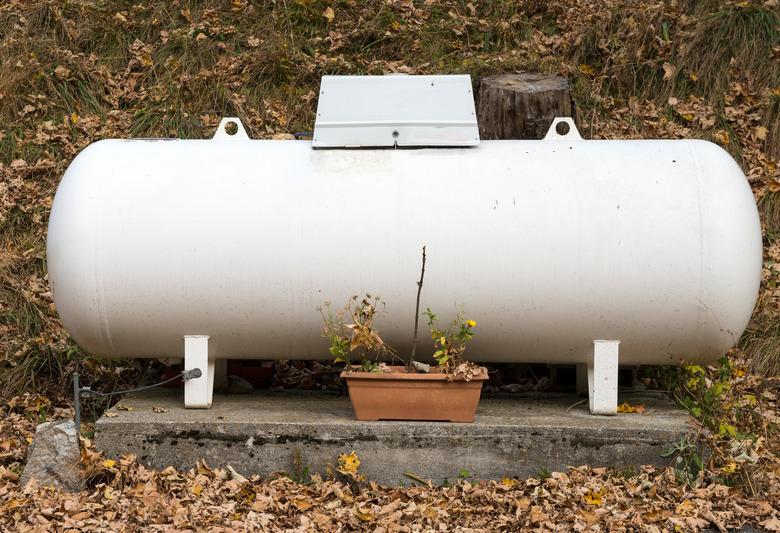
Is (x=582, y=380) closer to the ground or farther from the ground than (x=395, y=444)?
farther from the ground

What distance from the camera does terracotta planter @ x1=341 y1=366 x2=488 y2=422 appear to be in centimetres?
461

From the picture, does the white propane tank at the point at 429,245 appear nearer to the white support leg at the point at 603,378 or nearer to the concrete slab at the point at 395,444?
the white support leg at the point at 603,378

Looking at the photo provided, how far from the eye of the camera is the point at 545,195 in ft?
15.5

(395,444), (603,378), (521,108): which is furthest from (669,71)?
(395,444)

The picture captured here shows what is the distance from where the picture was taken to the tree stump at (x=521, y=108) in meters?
6.14

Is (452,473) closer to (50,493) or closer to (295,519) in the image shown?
(295,519)

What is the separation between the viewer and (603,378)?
4848 mm

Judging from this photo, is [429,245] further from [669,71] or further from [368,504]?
[669,71]

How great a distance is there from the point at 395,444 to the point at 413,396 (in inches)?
8.7

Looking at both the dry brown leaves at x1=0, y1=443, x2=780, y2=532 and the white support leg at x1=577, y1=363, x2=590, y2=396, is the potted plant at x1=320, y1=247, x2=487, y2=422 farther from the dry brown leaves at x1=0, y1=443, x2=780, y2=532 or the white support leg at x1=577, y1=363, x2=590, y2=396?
the white support leg at x1=577, y1=363, x2=590, y2=396

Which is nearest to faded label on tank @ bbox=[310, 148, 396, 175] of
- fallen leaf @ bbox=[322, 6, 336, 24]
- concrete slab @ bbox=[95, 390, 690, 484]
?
concrete slab @ bbox=[95, 390, 690, 484]

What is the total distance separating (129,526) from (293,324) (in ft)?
3.81

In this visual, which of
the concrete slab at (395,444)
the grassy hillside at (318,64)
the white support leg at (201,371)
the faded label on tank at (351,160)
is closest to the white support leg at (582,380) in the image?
the concrete slab at (395,444)

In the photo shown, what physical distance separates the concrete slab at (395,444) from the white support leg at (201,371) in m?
0.28
